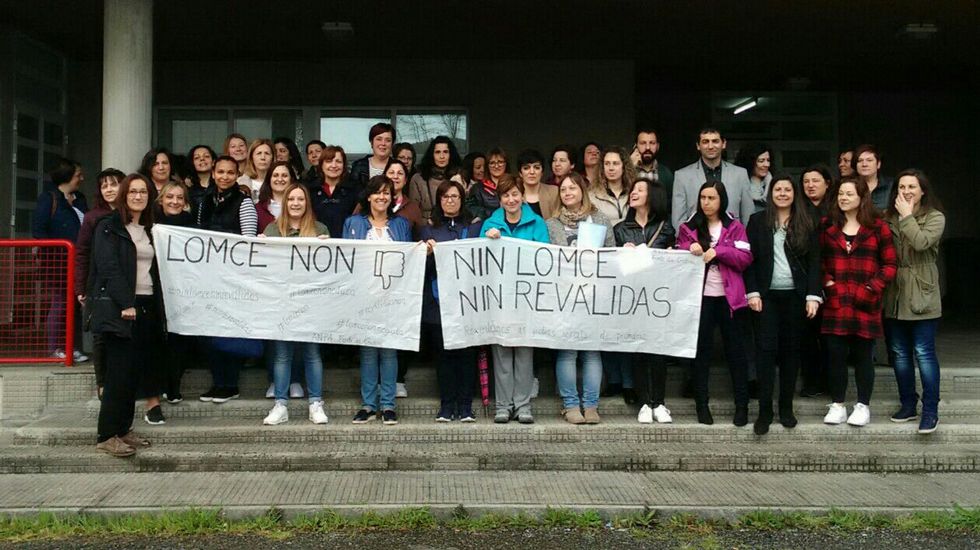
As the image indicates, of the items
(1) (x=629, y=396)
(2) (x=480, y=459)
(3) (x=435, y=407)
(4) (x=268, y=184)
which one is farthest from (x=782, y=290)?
(4) (x=268, y=184)

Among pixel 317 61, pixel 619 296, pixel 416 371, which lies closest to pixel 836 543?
pixel 619 296

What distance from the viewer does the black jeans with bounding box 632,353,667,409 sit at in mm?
6766

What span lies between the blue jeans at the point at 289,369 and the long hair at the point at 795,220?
12.3 ft

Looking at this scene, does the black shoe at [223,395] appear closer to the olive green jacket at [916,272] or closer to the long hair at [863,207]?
the long hair at [863,207]

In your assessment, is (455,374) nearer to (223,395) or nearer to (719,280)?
(223,395)

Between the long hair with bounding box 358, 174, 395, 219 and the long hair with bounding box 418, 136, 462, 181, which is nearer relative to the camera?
the long hair with bounding box 358, 174, 395, 219

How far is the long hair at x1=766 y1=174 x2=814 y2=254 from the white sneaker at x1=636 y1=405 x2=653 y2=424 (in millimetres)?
1695

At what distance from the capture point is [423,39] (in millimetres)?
11320

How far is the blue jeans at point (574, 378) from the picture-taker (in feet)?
22.2

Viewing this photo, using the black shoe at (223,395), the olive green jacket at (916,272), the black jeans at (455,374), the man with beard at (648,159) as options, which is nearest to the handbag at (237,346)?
the black shoe at (223,395)

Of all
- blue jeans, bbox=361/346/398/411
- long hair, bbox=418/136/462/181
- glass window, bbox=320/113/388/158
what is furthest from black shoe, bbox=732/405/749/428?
glass window, bbox=320/113/388/158

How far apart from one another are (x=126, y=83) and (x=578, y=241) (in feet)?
15.6

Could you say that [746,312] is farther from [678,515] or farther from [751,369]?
[678,515]

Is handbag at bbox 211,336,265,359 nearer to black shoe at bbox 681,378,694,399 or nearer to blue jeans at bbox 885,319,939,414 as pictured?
black shoe at bbox 681,378,694,399
